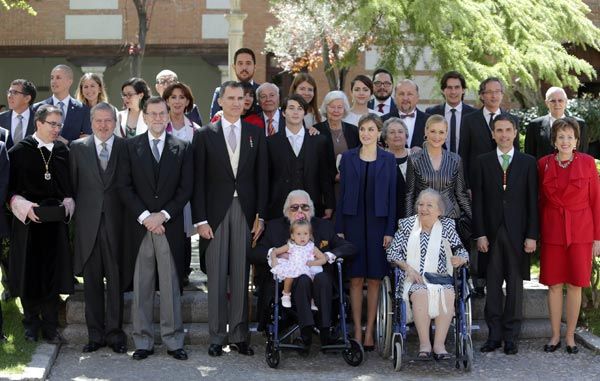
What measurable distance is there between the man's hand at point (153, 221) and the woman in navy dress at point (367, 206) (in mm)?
1515

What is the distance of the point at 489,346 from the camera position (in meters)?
8.23

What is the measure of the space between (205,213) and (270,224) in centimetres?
55

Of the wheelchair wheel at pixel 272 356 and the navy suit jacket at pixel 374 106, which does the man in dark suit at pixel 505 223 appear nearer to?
the navy suit jacket at pixel 374 106

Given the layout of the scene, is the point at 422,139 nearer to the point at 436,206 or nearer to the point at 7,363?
the point at 436,206

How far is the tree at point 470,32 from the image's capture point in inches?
432

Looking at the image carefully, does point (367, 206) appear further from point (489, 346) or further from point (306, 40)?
point (306, 40)

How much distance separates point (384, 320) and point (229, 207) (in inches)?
62.8

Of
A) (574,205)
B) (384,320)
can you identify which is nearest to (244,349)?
(384,320)

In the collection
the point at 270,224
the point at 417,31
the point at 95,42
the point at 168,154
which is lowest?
the point at 270,224

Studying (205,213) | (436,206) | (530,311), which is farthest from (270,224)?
(530,311)

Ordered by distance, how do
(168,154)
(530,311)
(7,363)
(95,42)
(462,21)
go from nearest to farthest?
1. (7,363)
2. (168,154)
3. (530,311)
4. (462,21)
5. (95,42)

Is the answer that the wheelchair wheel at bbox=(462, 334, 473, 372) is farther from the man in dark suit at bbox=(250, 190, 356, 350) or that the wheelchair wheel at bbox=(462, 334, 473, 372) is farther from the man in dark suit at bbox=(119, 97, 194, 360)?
the man in dark suit at bbox=(119, 97, 194, 360)

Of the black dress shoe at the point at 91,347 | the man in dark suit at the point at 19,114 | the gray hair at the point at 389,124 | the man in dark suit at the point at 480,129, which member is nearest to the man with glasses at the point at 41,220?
the black dress shoe at the point at 91,347

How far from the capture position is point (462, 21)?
11.0 m
